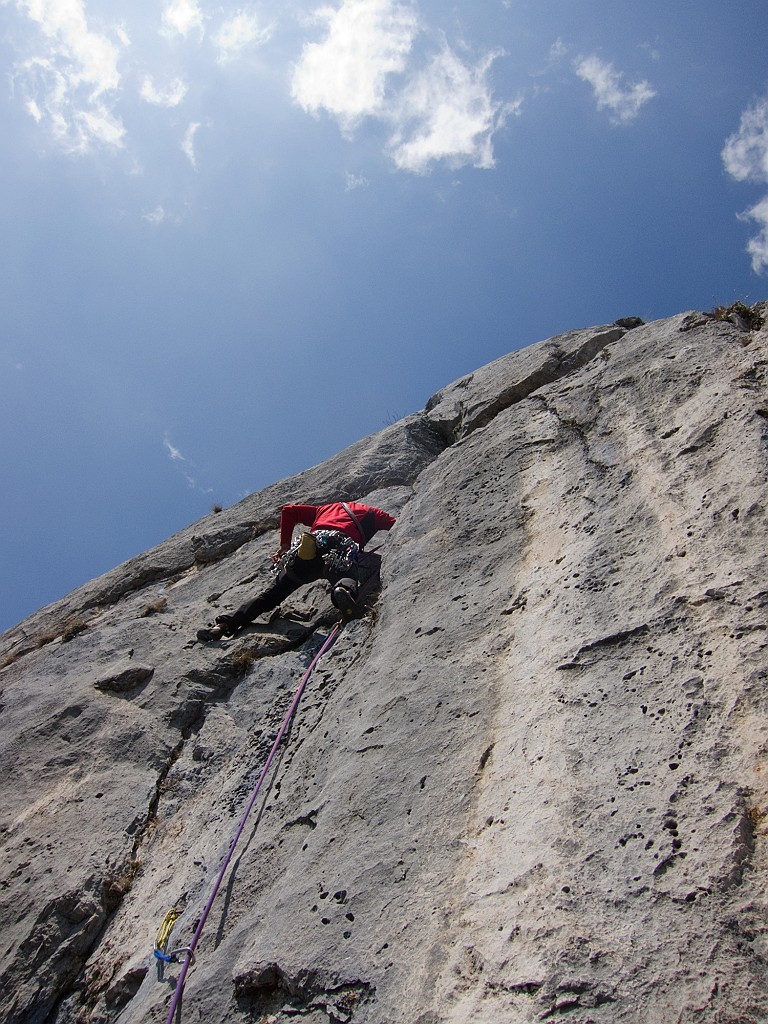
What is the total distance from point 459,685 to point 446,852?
114 cm

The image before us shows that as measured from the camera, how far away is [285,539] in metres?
7.58

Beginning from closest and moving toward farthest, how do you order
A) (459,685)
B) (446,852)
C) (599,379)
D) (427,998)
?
(427,998) → (446,852) → (459,685) → (599,379)

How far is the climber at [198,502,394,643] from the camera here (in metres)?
6.64

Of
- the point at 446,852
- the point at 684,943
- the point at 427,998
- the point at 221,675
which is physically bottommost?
the point at 684,943

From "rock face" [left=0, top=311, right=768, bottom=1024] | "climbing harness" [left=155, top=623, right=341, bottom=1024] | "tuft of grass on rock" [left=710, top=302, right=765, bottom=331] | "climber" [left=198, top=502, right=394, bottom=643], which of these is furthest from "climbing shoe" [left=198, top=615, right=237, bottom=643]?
"tuft of grass on rock" [left=710, top=302, right=765, bottom=331]

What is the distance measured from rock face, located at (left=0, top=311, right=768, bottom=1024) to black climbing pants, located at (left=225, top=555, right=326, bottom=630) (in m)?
0.19

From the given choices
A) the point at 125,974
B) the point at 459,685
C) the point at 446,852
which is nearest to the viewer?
the point at 446,852

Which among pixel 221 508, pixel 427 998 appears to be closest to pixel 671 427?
pixel 427 998

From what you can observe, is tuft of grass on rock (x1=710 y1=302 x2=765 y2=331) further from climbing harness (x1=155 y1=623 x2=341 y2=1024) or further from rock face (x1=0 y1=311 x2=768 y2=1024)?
climbing harness (x1=155 y1=623 x2=341 y2=1024)

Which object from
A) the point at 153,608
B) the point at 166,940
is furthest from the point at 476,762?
the point at 153,608

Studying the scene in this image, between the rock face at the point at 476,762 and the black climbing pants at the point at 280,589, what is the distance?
0.61ft

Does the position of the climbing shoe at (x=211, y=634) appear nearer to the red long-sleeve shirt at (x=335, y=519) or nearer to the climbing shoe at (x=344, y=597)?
the red long-sleeve shirt at (x=335, y=519)

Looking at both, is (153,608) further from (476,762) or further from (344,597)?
(476,762)

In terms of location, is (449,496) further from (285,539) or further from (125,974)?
(125,974)
